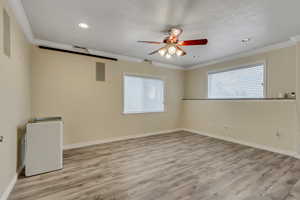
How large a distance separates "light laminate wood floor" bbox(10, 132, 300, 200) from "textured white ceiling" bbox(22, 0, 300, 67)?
2.53 m

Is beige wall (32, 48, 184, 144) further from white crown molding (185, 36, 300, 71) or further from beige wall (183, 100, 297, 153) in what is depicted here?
white crown molding (185, 36, 300, 71)

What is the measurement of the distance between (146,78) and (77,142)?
2779mm

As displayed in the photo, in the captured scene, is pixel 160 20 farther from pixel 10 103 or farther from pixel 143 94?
pixel 143 94

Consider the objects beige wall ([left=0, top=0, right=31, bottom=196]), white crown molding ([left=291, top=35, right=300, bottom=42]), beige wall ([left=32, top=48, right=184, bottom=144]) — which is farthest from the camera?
beige wall ([left=32, top=48, right=184, bottom=144])

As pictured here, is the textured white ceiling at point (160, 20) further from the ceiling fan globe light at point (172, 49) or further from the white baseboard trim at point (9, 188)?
the white baseboard trim at point (9, 188)

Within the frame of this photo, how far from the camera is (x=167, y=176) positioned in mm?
2193

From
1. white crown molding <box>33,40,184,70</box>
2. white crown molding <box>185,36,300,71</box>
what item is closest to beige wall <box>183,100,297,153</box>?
white crown molding <box>185,36,300,71</box>

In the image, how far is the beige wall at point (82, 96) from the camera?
3.14 m

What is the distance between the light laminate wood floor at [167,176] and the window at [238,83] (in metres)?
1.55

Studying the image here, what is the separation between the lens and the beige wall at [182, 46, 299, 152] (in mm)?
3045

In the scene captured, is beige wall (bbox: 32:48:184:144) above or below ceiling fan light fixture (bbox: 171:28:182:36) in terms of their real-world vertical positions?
below

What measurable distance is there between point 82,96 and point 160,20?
104 inches

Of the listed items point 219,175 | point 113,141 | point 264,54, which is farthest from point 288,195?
point 113,141

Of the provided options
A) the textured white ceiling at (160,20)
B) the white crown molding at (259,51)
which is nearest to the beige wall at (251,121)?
the white crown molding at (259,51)
